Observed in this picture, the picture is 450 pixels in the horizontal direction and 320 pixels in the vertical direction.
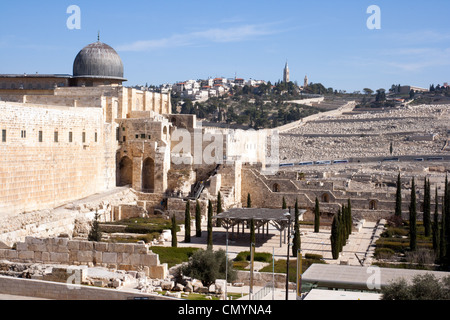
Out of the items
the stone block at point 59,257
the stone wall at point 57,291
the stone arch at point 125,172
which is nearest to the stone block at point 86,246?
the stone block at point 59,257

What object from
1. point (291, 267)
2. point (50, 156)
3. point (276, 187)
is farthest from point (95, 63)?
point (291, 267)

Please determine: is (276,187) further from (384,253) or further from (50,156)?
(50,156)

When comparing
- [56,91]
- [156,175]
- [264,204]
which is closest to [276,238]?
[264,204]

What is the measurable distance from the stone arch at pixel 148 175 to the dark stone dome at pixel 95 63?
18.8ft

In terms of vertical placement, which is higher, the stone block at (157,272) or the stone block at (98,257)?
the stone block at (98,257)

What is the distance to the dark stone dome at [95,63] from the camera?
125ft

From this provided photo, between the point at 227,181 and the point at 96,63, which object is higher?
the point at 96,63

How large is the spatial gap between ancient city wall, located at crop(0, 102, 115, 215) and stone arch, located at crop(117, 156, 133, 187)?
1.30 metres

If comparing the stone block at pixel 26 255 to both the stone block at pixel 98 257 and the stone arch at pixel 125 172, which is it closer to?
the stone block at pixel 98 257

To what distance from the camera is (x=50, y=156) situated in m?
28.4

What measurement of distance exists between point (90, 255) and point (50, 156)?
11010 millimetres

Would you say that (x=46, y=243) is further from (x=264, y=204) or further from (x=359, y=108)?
(x=359, y=108)
